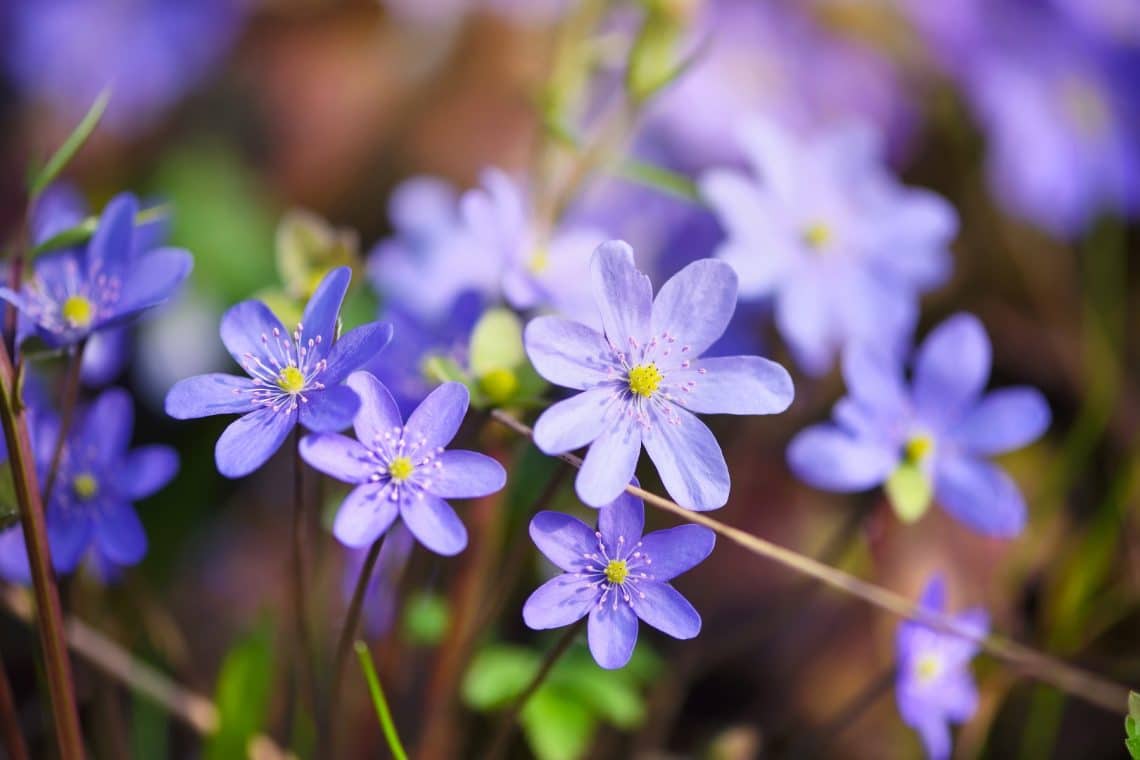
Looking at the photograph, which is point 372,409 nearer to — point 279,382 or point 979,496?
point 279,382

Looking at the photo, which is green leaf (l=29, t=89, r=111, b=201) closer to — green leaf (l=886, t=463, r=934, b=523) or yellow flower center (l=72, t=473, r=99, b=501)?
yellow flower center (l=72, t=473, r=99, b=501)

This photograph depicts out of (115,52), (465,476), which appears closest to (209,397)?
(465,476)

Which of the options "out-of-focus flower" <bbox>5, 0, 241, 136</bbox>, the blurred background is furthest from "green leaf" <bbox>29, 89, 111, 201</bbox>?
"out-of-focus flower" <bbox>5, 0, 241, 136</bbox>

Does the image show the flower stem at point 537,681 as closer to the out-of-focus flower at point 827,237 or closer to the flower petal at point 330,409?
the flower petal at point 330,409

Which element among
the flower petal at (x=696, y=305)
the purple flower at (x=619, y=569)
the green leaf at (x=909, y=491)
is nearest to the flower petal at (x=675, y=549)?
the purple flower at (x=619, y=569)

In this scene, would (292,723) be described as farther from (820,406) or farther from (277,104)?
(277,104)

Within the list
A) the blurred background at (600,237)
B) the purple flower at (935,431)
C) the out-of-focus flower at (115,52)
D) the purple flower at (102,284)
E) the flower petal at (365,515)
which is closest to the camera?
the flower petal at (365,515)
